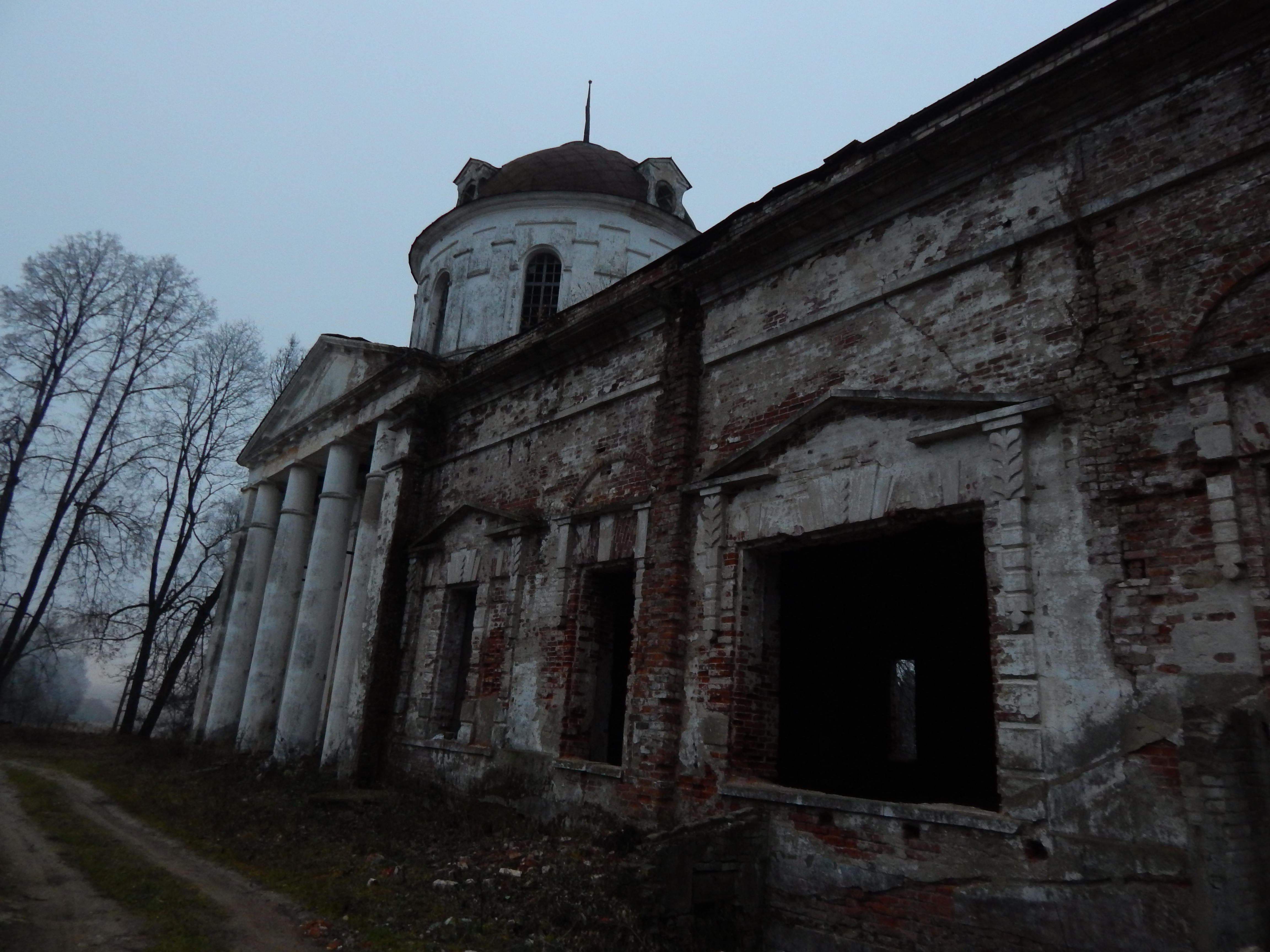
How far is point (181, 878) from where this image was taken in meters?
7.73

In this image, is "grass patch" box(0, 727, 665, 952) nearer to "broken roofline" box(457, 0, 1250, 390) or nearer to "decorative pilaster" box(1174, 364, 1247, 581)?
"decorative pilaster" box(1174, 364, 1247, 581)

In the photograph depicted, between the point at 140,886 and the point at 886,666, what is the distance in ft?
29.1

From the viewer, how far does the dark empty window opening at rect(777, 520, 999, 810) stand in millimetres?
10102

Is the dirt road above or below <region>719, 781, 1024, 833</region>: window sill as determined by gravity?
below

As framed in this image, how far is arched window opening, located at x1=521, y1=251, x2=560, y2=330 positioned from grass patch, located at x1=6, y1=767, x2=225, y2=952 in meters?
11.1

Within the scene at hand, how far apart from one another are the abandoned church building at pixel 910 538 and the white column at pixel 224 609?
5.98m

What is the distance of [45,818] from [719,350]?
9759 mm

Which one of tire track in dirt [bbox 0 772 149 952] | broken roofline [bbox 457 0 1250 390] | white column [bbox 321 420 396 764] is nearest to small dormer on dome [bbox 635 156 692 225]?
white column [bbox 321 420 396 764]

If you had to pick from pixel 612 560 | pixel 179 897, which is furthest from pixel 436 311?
pixel 179 897

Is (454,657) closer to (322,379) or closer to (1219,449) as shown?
(322,379)

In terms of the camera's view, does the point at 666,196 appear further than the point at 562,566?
Yes

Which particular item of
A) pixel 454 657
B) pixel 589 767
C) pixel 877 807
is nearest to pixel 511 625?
pixel 454 657

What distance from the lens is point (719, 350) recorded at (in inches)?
358

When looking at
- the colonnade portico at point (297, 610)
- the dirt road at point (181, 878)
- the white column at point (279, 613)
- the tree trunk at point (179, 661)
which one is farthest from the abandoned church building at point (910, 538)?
the tree trunk at point (179, 661)
